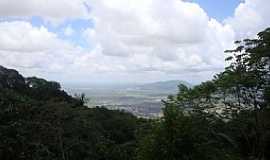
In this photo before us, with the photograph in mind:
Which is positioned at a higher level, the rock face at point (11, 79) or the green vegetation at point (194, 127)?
the rock face at point (11, 79)

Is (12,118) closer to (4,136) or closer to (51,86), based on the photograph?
(4,136)

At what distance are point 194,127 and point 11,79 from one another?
58.3 m

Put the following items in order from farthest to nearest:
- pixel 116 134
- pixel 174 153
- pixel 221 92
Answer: pixel 116 134 < pixel 221 92 < pixel 174 153

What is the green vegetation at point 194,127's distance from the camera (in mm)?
14500

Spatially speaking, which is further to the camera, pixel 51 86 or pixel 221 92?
pixel 51 86

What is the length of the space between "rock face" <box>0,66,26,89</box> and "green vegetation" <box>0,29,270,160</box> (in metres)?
33.4

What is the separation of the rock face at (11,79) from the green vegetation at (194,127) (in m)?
33.4

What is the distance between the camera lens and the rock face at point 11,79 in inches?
2571

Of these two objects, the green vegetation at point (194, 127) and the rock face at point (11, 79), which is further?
the rock face at point (11, 79)

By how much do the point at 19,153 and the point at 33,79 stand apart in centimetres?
5814

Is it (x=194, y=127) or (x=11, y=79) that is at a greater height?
(x=11, y=79)

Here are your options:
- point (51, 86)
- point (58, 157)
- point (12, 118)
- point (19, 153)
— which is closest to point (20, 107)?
point (12, 118)

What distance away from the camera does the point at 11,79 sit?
67.9 meters

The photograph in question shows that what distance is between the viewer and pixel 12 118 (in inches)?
1115
